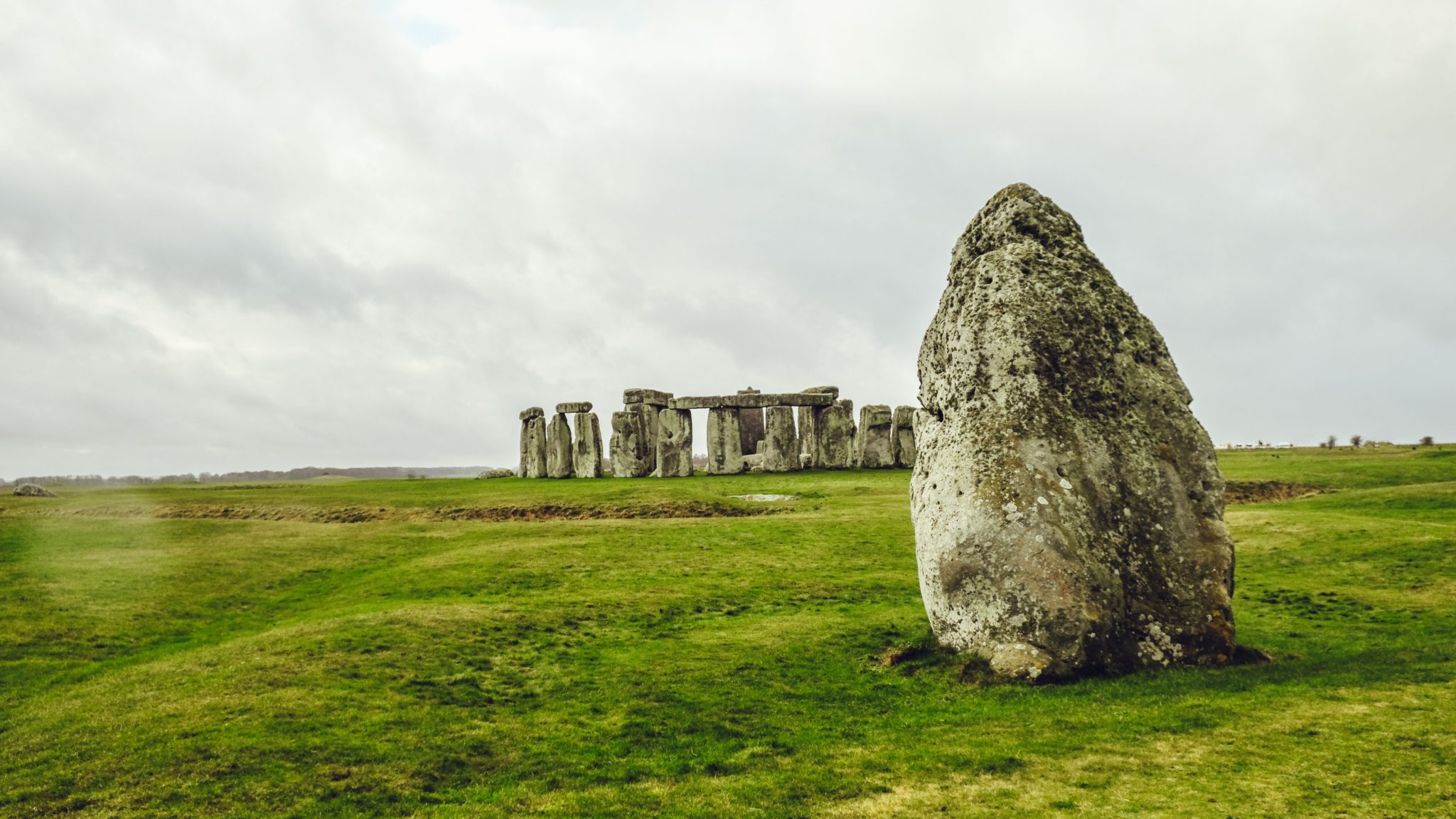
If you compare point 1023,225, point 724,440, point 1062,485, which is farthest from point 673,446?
point 1062,485

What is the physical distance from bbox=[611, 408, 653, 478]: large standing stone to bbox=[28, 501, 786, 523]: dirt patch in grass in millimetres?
13200

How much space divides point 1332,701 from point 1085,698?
7.68 feet

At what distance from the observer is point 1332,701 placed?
9.13 metres

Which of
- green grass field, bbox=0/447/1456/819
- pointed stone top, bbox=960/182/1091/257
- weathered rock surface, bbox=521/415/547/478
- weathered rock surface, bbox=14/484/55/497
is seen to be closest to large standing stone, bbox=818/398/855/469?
weathered rock surface, bbox=521/415/547/478

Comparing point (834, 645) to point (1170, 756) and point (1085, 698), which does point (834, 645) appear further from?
point (1170, 756)

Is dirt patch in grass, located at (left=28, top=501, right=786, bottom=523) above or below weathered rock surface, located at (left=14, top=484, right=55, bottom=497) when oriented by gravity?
below

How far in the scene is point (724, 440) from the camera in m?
44.2

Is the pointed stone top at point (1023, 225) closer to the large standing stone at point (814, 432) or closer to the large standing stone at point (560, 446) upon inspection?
the large standing stone at point (814, 432)

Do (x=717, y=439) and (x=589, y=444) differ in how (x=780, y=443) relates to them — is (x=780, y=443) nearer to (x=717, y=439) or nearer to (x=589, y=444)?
(x=717, y=439)

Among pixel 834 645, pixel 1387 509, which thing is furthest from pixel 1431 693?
pixel 1387 509

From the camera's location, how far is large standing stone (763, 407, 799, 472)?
43750mm

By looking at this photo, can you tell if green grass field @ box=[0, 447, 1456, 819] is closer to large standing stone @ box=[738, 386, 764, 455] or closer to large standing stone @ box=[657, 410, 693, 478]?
large standing stone @ box=[657, 410, 693, 478]

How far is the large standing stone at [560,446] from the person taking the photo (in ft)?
146

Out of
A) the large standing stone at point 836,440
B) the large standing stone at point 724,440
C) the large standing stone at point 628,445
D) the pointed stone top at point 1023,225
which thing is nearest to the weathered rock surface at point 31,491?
the large standing stone at point 628,445
